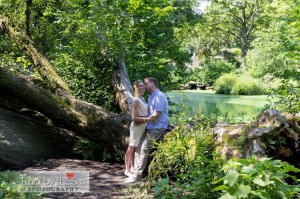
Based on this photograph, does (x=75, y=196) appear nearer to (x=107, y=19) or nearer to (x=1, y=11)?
(x=107, y=19)

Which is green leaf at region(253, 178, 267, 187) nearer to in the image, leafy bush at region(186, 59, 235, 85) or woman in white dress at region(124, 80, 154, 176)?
woman in white dress at region(124, 80, 154, 176)

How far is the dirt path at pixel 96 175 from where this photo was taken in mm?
4621

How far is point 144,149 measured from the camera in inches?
208

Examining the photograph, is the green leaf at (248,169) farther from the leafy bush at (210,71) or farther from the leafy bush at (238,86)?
the leafy bush at (210,71)

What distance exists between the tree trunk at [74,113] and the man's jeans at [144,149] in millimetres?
769

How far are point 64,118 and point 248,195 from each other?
16.0 ft

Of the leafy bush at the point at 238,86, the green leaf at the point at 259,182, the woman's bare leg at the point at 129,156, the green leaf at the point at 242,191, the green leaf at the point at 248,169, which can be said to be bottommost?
the woman's bare leg at the point at 129,156

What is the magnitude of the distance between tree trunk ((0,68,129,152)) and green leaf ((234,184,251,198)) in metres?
3.83

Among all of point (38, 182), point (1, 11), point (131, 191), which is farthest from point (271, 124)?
point (1, 11)

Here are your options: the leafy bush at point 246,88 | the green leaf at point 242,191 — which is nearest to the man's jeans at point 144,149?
the green leaf at point 242,191

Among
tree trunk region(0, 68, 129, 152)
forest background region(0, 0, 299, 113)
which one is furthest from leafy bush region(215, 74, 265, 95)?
tree trunk region(0, 68, 129, 152)

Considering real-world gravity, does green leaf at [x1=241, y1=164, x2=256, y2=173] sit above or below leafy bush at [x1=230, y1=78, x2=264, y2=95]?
below

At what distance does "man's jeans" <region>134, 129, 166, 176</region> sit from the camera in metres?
5.27

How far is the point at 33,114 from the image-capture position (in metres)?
8.13
